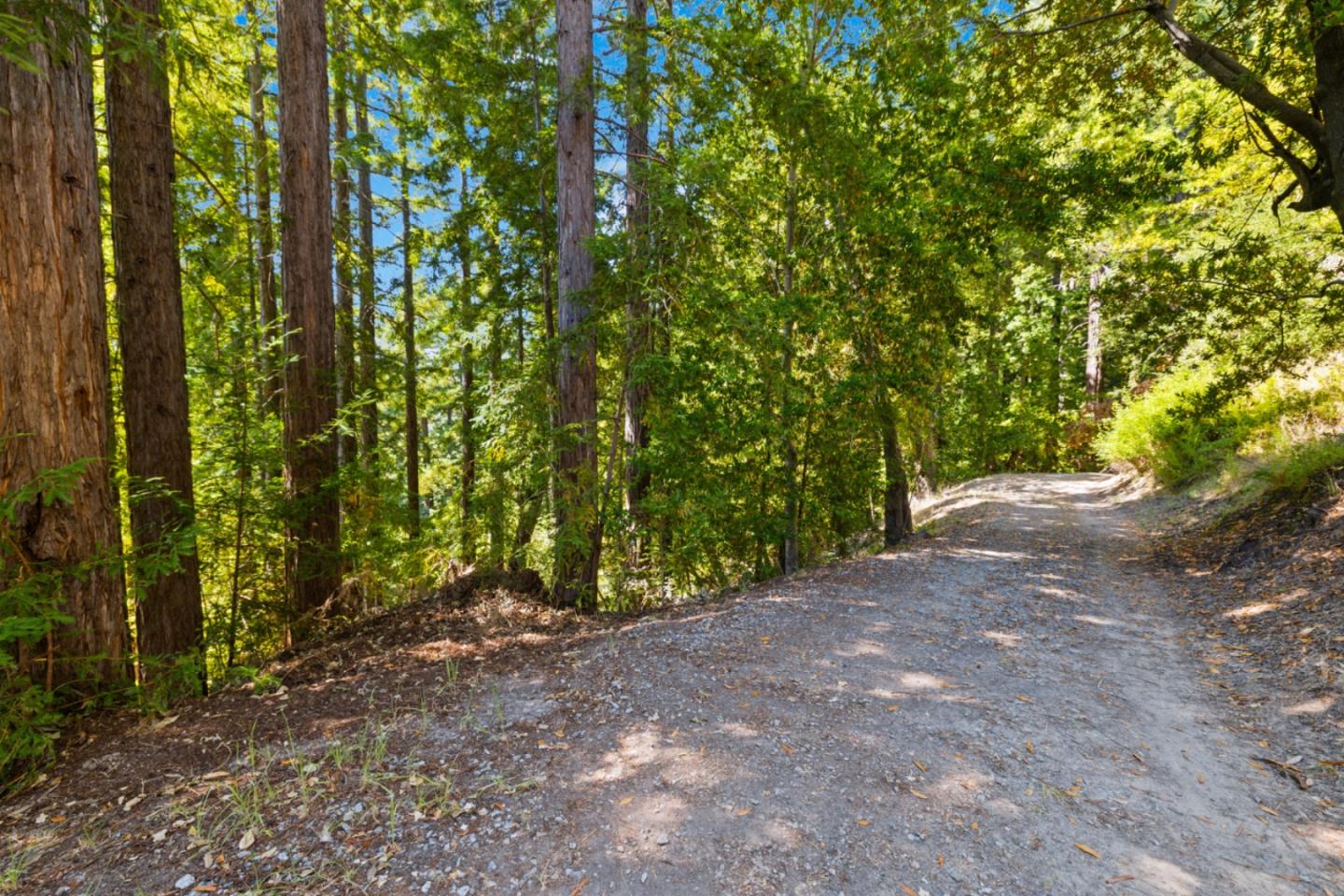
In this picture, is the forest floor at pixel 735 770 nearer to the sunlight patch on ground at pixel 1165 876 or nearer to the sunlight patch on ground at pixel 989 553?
the sunlight patch on ground at pixel 1165 876

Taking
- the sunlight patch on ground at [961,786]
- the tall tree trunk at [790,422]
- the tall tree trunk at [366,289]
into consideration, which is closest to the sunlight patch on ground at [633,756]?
the sunlight patch on ground at [961,786]

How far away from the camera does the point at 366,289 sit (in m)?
9.09

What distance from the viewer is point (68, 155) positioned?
299 centimetres

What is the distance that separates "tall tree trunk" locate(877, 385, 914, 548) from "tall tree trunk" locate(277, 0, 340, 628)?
6.39m

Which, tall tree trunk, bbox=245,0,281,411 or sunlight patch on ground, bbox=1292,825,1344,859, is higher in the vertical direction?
tall tree trunk, bbox=245,0,281,411

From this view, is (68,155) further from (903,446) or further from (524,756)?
(903,446)

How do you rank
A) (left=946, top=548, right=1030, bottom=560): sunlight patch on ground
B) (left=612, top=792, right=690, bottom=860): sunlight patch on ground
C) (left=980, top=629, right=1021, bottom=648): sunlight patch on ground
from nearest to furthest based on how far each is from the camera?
1. (left=612, top=792, right=690, bottom=860): sunlight patch on ground
2. (left=980, top=629, right=1021, bottom=648): sunlight patch on ground
3. (left=946, top=548, right=1030, bottom=560): sunlight patch on ground

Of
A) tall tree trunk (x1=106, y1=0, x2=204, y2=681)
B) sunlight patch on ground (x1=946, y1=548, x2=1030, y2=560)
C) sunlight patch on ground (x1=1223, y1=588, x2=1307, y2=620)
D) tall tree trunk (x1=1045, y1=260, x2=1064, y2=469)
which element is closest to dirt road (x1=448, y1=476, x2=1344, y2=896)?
sunlight patch on ground (x1=1223, y1=588, x2=1307, y2=620)

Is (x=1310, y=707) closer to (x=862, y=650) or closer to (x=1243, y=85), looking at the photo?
(x=862, y=650)

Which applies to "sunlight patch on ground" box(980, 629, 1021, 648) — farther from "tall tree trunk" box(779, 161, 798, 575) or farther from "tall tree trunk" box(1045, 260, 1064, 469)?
"tall tree trunk" box(1045, 260, 1064, 469)

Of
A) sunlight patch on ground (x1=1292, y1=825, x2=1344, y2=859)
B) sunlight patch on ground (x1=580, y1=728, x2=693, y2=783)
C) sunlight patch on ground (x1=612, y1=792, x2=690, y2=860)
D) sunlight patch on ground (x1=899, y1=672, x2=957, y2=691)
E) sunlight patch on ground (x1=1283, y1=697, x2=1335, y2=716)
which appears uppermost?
sunlight patch on ground (x1=580, y1=728, x2=693, y2=783)

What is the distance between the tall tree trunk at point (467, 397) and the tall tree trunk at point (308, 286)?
1.22 meters

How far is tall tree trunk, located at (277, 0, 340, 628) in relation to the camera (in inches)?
212

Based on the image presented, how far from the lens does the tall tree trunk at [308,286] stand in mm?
5383
